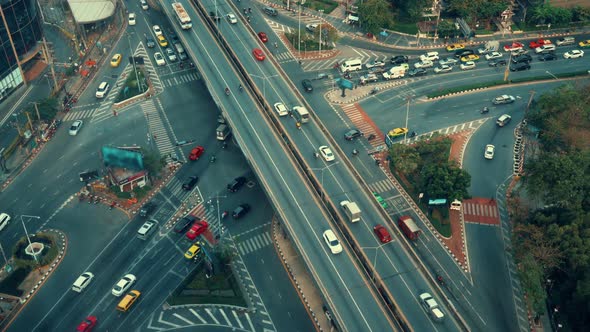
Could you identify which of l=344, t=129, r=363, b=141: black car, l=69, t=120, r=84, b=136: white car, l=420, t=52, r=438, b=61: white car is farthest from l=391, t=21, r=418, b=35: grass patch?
l=69, t=120, r=84, b=136: white car

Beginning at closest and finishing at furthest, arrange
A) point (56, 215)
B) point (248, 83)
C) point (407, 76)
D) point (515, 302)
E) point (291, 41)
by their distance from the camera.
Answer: point (515, 302), point (56, 215), point (248, 83), point (407, 76), point (291, 41)

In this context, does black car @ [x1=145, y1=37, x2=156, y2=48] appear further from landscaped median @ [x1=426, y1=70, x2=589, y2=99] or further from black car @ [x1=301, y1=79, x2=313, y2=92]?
landscaped median @ [x1=426, y1=70, x2=589, y2=99]

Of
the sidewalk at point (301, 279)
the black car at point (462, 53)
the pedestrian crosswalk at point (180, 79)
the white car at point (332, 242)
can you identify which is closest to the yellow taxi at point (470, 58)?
the black car at point (462, 53)

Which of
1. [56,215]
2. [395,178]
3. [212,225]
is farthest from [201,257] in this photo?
[395,178]

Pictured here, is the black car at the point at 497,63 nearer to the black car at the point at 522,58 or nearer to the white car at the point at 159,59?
the black car at the point at 522,58

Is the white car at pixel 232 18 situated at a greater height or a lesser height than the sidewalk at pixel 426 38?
greater

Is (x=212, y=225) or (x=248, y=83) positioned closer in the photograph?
(x=212, y=225)

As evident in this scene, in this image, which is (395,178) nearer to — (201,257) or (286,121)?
(286,121)

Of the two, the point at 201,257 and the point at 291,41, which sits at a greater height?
the point at 291,41
